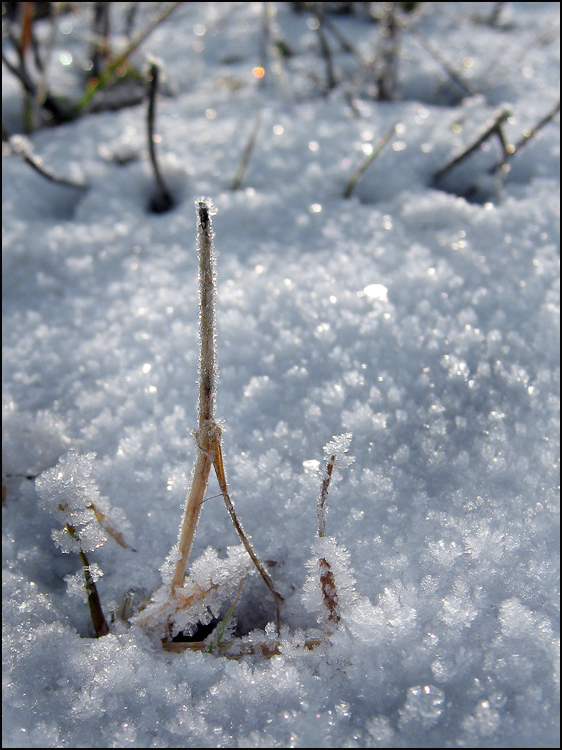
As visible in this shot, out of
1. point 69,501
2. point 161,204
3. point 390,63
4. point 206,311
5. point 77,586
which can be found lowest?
point 77,586

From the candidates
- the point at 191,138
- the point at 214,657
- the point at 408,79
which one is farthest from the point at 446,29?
the point at 214,657

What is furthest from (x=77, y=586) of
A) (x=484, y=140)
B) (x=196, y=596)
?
(x=484, y=140)

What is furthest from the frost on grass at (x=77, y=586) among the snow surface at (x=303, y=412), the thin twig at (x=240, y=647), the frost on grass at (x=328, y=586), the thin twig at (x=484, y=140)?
the thin twig at (x=484, y=140)

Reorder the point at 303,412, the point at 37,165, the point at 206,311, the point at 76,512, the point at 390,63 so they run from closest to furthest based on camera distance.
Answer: the point at 206,311 → the point at 76,512 → the point at 303,412 → the point at 37,165 → the point at 390,63

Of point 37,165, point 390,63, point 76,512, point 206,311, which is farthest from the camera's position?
point 390,63

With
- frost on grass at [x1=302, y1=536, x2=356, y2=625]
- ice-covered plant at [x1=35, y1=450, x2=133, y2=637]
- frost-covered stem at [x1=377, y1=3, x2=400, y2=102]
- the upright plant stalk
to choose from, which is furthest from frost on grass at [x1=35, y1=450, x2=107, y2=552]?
frost-covered stem at [x1=377, y1=3, x2=400, y2=102]

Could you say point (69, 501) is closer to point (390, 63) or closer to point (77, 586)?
point (77, 586)
